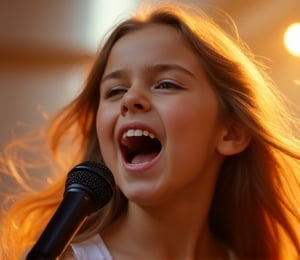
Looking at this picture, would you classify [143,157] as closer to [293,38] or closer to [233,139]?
[233,139]

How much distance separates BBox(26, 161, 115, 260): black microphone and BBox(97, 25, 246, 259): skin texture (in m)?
0.24

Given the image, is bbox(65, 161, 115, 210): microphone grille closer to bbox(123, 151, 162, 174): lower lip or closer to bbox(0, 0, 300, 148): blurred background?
bbox(123, 151, 162, 174): lower lip

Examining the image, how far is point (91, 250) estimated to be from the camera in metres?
1.08

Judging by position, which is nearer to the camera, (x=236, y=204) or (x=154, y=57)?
(x=154, y=57)

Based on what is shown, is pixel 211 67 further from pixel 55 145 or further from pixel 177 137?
pixel 55 145

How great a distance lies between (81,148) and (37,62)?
0.47 m

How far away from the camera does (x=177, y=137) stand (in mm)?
1042

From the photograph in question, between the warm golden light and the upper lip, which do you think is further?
the warm golden light

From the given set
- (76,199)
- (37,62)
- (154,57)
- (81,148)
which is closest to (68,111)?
(81,148)

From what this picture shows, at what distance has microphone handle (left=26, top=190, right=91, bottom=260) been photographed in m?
0.68

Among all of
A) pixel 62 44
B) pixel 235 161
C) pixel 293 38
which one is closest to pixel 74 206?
pixel 235 161

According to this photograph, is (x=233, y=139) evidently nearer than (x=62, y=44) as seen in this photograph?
Yes

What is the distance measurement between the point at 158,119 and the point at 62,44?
2.25 feet

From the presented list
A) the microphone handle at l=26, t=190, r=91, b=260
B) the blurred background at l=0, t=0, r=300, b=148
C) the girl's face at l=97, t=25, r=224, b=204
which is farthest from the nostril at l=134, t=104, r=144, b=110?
the blurred background at l=0, t=0, r=300, b=148
